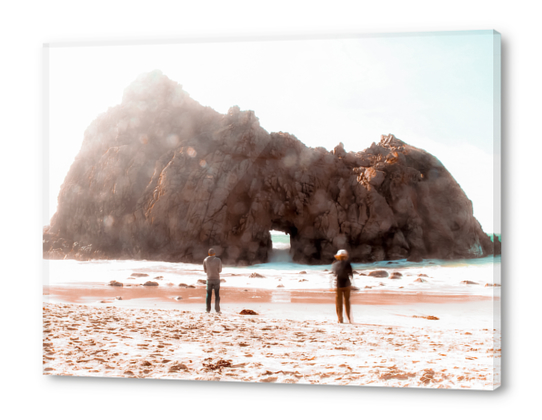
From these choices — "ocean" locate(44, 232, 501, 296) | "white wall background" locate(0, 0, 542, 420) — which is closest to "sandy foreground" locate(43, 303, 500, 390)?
A: "white wall background" locate(0, 0, 542, 420)

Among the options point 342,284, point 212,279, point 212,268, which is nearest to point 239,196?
point 212,268

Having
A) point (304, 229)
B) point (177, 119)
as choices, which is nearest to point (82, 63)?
point (177, 119)

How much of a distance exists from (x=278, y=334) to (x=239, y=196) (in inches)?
381

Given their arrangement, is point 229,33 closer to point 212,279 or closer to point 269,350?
point 212,279

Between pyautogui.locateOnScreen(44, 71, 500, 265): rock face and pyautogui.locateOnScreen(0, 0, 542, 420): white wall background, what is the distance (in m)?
5.04

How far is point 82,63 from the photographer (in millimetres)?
5590

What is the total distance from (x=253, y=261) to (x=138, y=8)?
5732mm

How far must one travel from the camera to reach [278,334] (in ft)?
16.4

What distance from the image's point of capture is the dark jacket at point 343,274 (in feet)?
18.0

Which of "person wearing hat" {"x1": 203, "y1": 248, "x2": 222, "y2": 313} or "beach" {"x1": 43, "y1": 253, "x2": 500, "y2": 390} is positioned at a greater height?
"person wearing hat" {"x1": 203, "y1": 248, "x2": 222, "y2": 313}

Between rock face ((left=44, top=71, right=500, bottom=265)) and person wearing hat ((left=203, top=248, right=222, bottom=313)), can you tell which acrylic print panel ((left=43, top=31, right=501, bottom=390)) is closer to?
person wearing hat ((left=203, top=248, right=222, bottom=313))

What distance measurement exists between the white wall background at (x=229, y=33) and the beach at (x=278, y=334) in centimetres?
15

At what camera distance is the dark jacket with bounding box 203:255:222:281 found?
20.0 ft

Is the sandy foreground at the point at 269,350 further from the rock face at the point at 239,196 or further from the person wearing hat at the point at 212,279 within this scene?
the rock face at the point at 239,196
